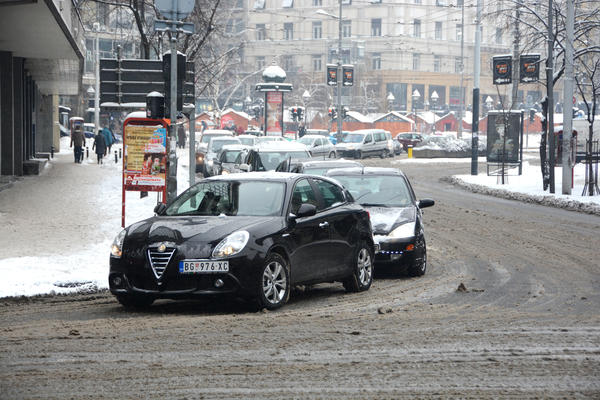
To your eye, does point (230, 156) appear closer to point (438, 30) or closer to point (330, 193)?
point (330, 193)

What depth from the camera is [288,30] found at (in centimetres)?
12256

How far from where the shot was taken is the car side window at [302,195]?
11.6 meters

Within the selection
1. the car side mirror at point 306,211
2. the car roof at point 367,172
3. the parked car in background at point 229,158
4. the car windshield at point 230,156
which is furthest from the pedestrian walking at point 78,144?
the car side mirror at point 306,211

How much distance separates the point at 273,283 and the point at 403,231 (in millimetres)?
3903

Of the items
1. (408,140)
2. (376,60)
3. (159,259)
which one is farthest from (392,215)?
(376,60)

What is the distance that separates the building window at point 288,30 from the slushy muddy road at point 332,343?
110122 millimetres

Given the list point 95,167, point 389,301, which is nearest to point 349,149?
point 95,167

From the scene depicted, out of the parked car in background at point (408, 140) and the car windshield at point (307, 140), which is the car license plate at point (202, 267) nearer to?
the car windshield at point (307, 140)

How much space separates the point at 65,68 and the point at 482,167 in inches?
981

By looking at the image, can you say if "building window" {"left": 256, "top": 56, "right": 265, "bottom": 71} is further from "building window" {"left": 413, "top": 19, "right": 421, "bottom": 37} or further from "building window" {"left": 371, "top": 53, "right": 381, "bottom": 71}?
"building window" {"left": 413, "top": 19, "right": 421, "bottom": 37}

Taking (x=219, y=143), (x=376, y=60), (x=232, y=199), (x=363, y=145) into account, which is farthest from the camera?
(x=376, y=60)

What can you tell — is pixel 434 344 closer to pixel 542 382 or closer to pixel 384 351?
pixel 384 351

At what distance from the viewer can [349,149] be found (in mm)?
61312

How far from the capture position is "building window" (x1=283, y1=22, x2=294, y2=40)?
402 feet
